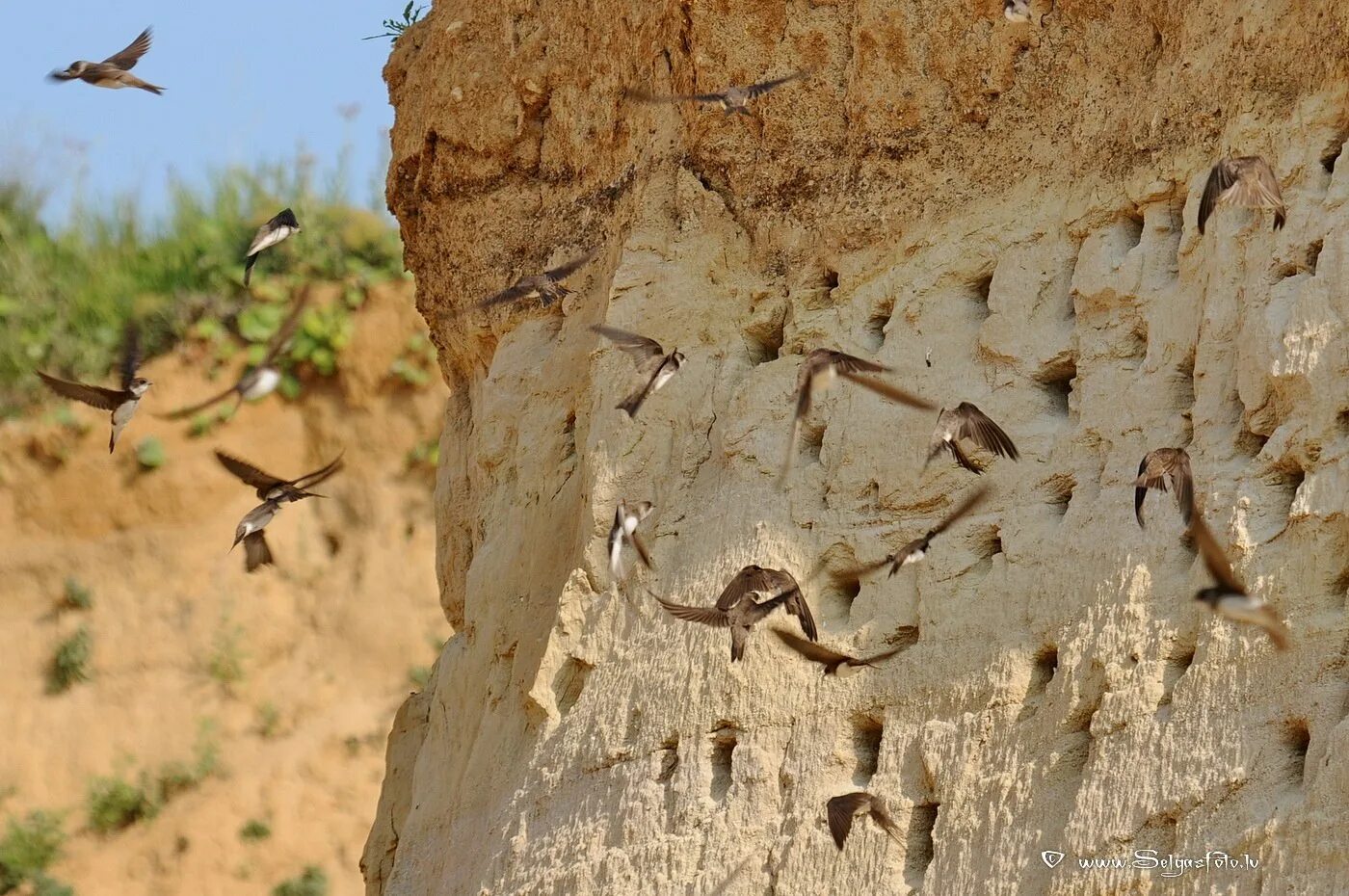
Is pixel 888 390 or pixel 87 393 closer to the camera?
pixel 888 390

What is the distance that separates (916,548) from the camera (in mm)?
5359

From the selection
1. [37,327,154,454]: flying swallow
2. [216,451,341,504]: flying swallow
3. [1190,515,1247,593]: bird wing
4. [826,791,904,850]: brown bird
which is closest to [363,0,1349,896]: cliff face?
[826,791,904,850]: brown bird

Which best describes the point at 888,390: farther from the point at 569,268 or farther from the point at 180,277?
the point at 180,277

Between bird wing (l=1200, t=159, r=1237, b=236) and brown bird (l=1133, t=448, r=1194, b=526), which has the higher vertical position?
bird wing (l=1200, t=159, r=1237, b=236)

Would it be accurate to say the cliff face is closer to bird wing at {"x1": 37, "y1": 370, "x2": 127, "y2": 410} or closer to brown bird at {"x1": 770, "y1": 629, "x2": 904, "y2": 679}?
brown bird at {"x1": 770, "y1": 629, "x2": 904, "y2": 679}

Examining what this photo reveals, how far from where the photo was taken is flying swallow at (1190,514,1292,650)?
4.25m

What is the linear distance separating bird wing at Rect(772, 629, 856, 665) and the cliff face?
67 mm

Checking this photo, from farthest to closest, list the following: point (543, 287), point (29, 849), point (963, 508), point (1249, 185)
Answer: point (29, 849)
point (543, 287)
point (963, 508)
point (1249, 185)

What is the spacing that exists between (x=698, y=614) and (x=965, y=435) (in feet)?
2.94

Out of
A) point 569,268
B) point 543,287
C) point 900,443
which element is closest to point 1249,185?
point 900,443

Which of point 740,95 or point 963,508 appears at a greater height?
point 740,95

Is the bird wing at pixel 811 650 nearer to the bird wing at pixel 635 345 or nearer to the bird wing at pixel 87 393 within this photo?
the bird wing at pixel 635 345

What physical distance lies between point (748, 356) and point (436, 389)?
23.9 ft

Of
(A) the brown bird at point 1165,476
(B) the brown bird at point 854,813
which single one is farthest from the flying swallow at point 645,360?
(A) the brown bird at point 1165,476
